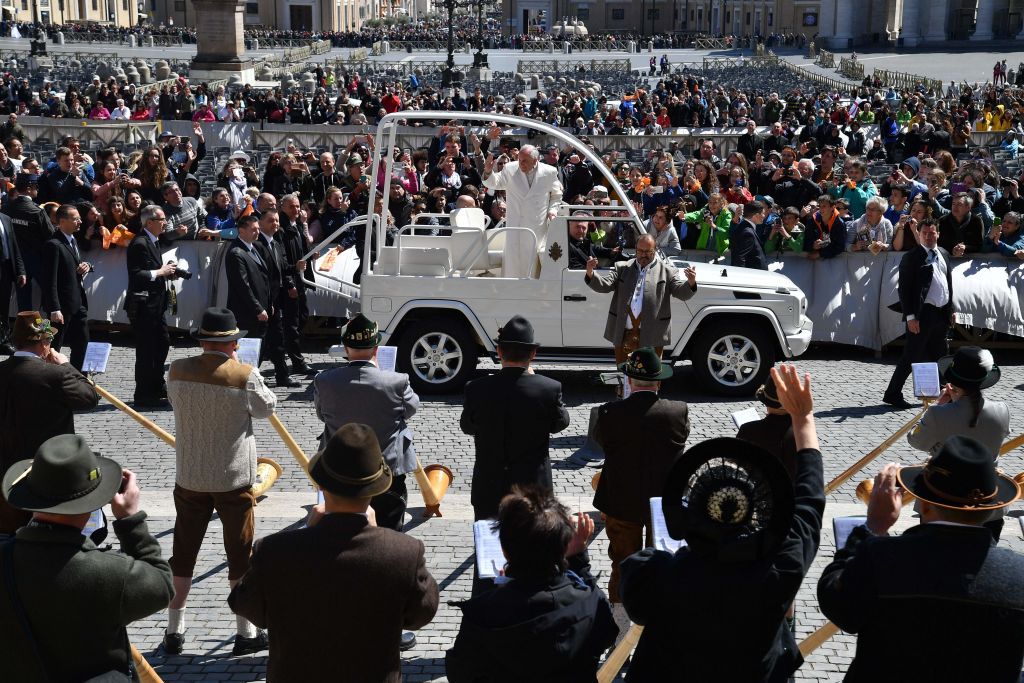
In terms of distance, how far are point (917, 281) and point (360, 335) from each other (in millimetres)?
6021

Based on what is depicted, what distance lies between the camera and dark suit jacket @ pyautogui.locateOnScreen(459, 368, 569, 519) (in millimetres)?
6508

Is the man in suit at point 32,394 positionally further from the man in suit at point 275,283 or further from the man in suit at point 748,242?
the man in suit at point 748,242

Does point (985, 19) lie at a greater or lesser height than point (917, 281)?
greater

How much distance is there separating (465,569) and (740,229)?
6.41m

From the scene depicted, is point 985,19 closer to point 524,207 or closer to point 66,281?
point 524,207

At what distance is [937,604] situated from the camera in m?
3.78

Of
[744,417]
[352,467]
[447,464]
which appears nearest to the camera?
[352,467]

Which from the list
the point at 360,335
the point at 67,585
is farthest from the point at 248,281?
the point at 67,585

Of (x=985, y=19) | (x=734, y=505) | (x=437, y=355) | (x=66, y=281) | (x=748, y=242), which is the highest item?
(x=985, y=19)

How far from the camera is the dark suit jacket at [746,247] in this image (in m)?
12.6

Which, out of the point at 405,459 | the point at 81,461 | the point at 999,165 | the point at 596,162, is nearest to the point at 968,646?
the point at 81,461

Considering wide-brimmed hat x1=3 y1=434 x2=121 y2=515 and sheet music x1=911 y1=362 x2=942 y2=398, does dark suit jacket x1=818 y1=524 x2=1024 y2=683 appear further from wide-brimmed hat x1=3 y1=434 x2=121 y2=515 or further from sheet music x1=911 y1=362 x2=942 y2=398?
sheet music x1=911 y1=362 x2=942 y2=398

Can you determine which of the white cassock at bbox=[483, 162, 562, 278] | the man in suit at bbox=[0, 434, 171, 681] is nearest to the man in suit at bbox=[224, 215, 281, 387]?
the white cassock at bbox=[483, 162, 562, 278]

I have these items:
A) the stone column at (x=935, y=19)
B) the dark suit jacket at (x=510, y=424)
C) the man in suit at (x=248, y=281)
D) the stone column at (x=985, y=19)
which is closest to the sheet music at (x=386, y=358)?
the dark suit jacket at (x=510, y=424)
